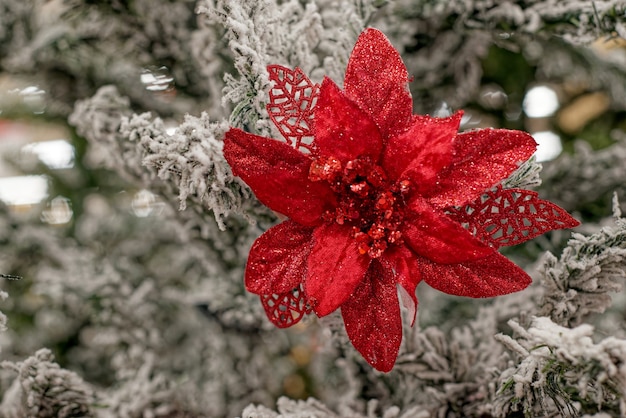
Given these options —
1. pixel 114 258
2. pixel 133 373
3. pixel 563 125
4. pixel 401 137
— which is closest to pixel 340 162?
pixel 401 137

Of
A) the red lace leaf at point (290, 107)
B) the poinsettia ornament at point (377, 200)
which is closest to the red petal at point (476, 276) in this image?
the poinsettia ornament at point (377, 200)

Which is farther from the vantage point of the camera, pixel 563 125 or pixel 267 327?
pixel 563 125

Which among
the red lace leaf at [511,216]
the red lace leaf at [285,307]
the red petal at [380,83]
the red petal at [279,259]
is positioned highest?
the red petal at [380,83]

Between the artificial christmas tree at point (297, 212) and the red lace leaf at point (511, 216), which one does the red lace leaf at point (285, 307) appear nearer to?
the artificial christmas tree at point (297, 212)

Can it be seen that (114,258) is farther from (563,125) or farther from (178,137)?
(563,125)

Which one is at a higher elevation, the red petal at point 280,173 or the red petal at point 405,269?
the red petal at point 280,173

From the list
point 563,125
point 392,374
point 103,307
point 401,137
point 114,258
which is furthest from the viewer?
point 563,125

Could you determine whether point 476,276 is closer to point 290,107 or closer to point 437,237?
point 437,237

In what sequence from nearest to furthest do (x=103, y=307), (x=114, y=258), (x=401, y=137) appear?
1. (x=401, y=137)
2. (x=103, y=307)
3. (x=114, y=258)
